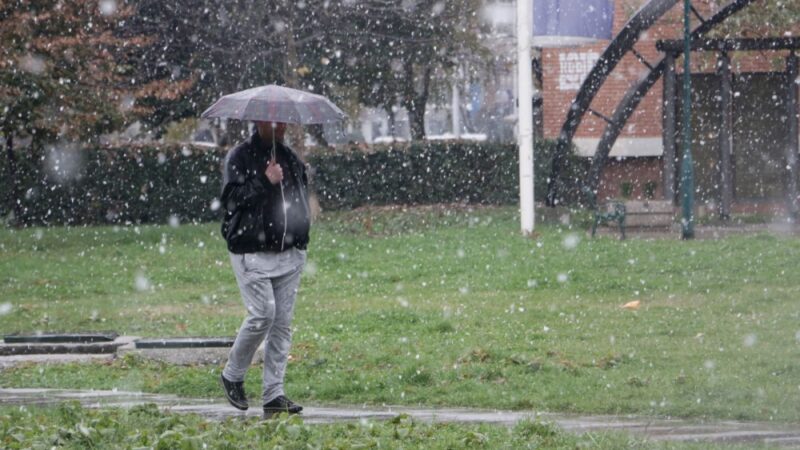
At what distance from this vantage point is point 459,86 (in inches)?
1499

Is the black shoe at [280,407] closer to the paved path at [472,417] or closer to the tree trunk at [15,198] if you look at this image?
the paved path at [472,417]

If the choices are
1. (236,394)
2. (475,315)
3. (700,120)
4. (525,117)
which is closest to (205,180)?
(525,117)

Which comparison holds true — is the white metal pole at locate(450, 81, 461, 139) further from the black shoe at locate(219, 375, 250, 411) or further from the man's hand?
the man's hand

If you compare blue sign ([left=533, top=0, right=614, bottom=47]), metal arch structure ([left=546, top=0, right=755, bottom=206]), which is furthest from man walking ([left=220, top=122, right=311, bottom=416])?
metal arch structure ([left=546, top=0, right=755, bottom=206])

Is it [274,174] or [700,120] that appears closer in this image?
[274,174]

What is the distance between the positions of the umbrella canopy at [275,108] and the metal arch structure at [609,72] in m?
16.2

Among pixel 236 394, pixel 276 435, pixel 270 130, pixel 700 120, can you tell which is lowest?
pixel 236 394

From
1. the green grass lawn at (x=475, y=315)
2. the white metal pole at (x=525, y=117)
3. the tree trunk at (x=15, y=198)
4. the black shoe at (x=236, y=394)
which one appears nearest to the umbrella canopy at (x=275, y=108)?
the black shoe at (x=236, y=394)

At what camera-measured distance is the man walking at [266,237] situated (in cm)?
838

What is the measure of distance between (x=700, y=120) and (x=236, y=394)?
23020 mm

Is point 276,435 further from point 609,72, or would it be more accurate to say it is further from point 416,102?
point 416,102

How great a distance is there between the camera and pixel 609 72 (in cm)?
2531

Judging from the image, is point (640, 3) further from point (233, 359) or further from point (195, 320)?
point (233, 359)

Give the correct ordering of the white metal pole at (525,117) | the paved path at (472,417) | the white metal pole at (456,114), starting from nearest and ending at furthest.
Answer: the paved path at (472,417) < the white metal pole at (525,117) < the white metal pole at (456,114)
